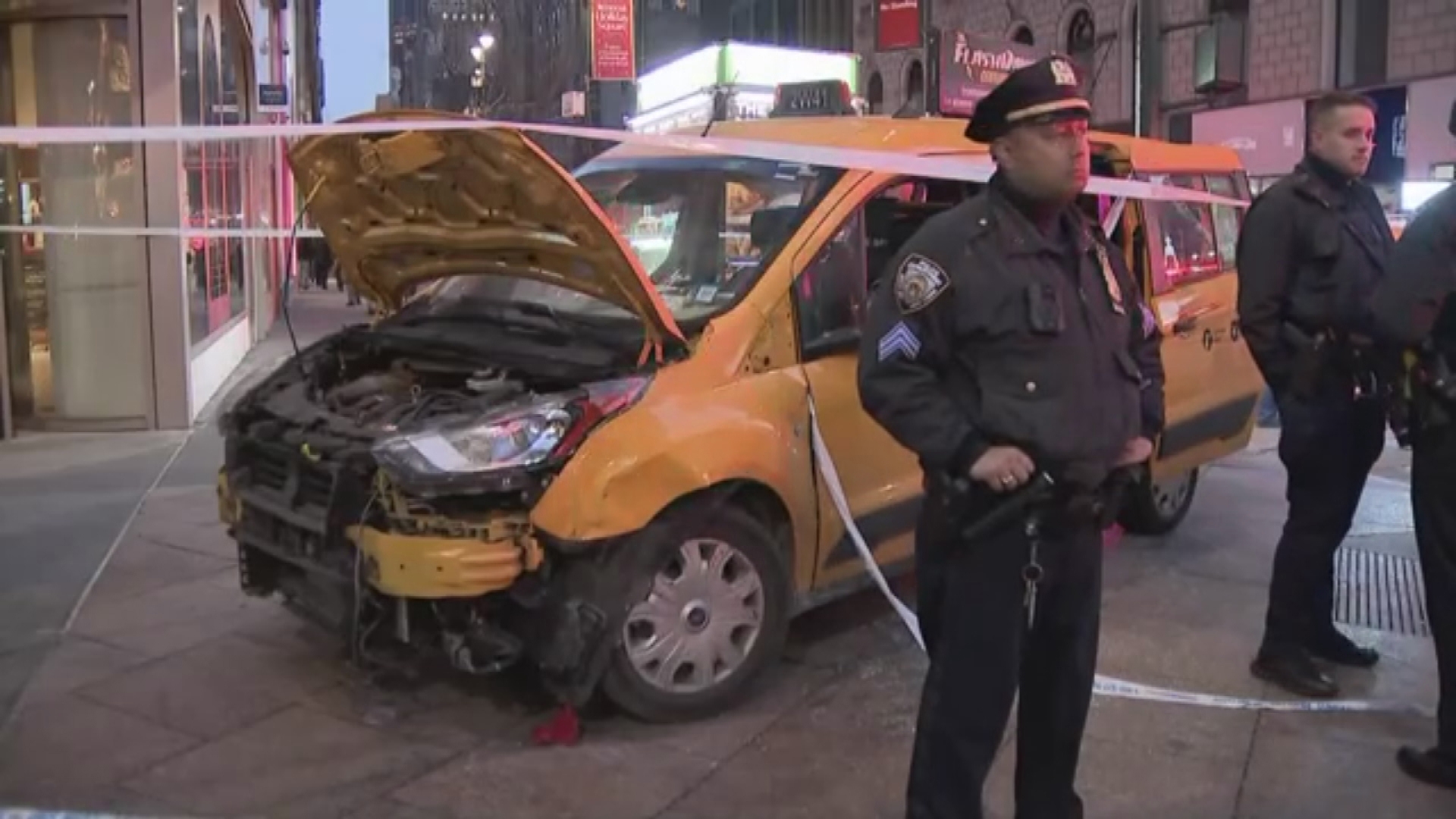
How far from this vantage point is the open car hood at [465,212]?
161 inches

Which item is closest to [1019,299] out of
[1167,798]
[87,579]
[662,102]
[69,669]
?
[1167,798]

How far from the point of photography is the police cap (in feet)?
10.0

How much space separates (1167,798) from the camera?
12.8 feet

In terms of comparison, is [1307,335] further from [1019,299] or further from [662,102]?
[662,102]

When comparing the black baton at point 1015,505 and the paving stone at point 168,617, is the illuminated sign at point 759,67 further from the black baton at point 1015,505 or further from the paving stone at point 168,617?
the black baton at point 1015,505

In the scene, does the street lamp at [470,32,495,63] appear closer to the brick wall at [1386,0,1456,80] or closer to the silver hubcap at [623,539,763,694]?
the brick wall at [1386,0,1456,80]

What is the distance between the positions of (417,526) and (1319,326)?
290 centimetres

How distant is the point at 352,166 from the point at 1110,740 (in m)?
3.06

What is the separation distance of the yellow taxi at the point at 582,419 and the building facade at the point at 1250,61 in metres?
6.93

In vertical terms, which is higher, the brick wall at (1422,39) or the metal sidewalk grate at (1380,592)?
the brick wall at (1422,39)

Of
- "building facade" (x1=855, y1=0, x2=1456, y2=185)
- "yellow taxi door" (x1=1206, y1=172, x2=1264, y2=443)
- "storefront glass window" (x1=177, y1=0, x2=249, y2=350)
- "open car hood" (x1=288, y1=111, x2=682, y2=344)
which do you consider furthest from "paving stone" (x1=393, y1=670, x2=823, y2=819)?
"building facade" (x1=855, y1=0, x2=1456, y2=185)

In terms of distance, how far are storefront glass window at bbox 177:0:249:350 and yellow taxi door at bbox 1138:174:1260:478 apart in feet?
23.9

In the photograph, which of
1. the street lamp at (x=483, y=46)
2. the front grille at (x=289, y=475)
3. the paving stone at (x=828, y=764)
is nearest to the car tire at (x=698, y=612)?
the paving stone at (x=828, y=764)

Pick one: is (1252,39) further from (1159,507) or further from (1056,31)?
(1159,507)
